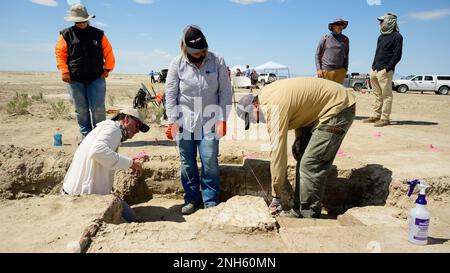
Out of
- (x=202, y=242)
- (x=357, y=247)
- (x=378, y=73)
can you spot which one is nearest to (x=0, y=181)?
(x=202, y=242)

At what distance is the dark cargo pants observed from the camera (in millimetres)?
3352

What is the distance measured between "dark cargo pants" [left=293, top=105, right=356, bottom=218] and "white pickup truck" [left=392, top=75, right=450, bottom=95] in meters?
20.2

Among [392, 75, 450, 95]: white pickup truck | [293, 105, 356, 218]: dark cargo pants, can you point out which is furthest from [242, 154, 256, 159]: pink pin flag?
[392, 75, 450, 95]: white pickup truck

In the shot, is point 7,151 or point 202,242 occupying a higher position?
point 7,151

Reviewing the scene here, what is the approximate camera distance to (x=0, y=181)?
3869mm

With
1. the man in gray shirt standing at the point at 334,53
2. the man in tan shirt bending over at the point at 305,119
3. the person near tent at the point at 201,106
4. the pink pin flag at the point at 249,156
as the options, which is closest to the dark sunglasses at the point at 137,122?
the person near tent at the point at 201,106

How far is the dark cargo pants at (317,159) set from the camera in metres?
3.35

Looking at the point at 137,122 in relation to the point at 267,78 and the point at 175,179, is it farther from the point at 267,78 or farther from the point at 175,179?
the point at 267,78

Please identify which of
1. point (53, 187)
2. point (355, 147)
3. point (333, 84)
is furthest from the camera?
point (355, 147)

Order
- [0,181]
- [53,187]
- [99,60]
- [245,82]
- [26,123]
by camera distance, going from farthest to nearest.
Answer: [245,82] < [26,123] < [99,60] < [53,187] < [0,181]

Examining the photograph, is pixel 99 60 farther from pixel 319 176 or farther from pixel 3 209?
pixel 319 176

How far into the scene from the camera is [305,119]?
341 centimetres

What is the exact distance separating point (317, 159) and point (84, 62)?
10.5 ft

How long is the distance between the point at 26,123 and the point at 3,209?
5.01 metres
